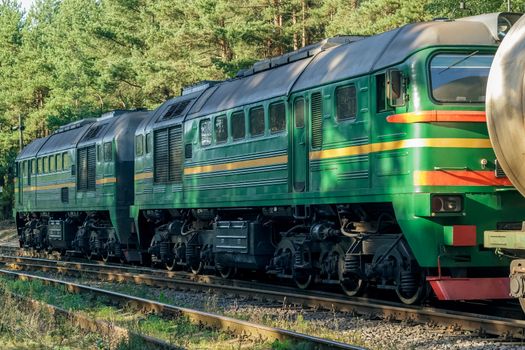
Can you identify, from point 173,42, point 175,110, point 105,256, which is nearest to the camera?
point 175,110

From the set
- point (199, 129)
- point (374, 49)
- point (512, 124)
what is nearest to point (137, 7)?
point (199, 129)

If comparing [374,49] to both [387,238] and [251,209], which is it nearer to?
[387,238]

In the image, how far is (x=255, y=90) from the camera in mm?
16766

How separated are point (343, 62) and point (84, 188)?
14155mm

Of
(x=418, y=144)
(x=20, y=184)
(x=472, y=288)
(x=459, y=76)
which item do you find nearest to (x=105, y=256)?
(x=20, y=184)

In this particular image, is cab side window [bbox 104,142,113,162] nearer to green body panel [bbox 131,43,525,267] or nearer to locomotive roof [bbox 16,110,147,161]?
locomotive roof [bbox 16,110,147,161]

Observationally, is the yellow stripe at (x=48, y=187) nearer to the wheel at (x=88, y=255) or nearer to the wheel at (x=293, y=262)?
the wheel at (x=88, y=255)

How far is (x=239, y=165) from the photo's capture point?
56.2 feet

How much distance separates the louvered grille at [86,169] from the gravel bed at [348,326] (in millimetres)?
10860

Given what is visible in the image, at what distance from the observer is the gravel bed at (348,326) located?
403 inches

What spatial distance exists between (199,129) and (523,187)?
10.2m

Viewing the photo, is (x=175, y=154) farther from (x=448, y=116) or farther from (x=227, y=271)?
(x=448, y=116)

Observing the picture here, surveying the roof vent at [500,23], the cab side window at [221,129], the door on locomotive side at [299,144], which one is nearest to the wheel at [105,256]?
the cab side window at [221,129]

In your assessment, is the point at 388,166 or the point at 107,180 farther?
the point at 107,180
